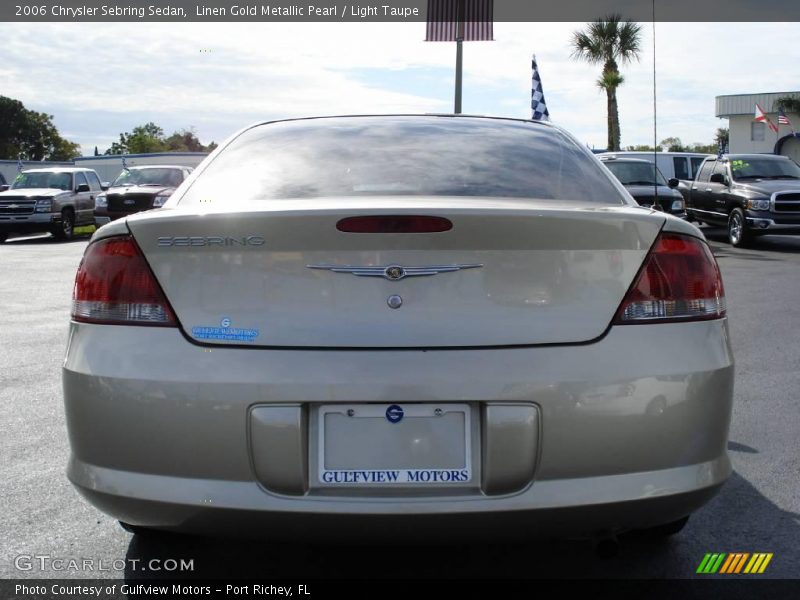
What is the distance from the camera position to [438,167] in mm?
3283

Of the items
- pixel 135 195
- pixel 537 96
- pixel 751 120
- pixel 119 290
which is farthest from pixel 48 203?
pixel 751 120

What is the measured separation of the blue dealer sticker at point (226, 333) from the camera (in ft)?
8.53

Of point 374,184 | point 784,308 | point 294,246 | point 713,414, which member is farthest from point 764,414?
point 784,308

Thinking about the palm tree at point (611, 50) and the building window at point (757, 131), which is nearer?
the palm tree at point (611, 50)

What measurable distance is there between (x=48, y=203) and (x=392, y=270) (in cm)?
2188

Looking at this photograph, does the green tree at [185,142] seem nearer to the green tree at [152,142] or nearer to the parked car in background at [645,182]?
the green tree at [152,142]

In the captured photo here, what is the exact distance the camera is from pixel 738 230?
18.7 m

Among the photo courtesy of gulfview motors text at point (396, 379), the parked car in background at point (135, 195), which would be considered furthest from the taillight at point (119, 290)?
the parked car in background at point (135, 195)

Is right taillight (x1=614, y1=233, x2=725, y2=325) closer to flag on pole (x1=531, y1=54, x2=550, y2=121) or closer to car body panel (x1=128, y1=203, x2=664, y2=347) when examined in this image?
car body panel (x1=128, y1=203, x2=664, y2=347)

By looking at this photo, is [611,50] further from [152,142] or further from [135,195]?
[152,142]

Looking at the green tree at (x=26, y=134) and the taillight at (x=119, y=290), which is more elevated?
the green tree at (x=26, y=134)

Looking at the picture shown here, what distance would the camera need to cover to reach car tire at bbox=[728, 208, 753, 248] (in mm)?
18344

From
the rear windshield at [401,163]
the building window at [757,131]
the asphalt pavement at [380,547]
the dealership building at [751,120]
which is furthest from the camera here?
the building window at [757,131]

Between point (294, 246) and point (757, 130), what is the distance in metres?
66.1
